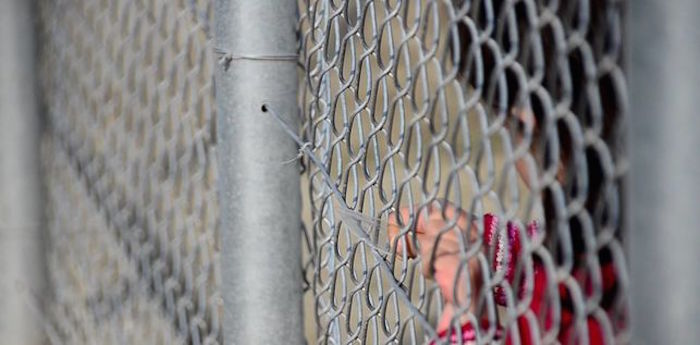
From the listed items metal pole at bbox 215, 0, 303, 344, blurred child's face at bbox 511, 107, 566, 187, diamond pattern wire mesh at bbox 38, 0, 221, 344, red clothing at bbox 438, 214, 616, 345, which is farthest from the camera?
diamond pattern wire mesh at bbox 38, 0, 221, 344

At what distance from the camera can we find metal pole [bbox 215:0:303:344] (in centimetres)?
175

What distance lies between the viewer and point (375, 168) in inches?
67.1

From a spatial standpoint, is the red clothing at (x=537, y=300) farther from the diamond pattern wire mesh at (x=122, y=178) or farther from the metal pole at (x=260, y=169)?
the diamond pattern wire mesh at (x=122, y=178)

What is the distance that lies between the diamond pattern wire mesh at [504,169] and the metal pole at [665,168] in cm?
7

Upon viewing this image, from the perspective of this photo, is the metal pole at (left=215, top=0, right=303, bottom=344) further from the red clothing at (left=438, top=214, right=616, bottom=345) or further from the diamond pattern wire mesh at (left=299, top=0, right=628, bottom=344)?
the red clothing at (left=438, top=214, right=616, bottom=345)

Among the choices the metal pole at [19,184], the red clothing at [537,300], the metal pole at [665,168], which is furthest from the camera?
the metal pole at [19,184]

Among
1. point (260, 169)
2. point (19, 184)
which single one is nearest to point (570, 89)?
point (260, 169)

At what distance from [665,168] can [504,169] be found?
0.93ft

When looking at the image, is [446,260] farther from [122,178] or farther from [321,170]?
[122,178]

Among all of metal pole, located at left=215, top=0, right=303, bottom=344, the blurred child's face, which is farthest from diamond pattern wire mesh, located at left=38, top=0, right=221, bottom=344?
the blurred child's face

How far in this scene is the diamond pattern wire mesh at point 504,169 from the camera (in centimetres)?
102

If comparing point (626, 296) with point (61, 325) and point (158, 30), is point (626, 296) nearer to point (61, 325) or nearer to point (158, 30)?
point (158, 30)

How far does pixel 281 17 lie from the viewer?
1.76 m

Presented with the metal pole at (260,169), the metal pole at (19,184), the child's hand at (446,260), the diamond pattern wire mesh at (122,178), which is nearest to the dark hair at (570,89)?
the child's hand at (446,260)
